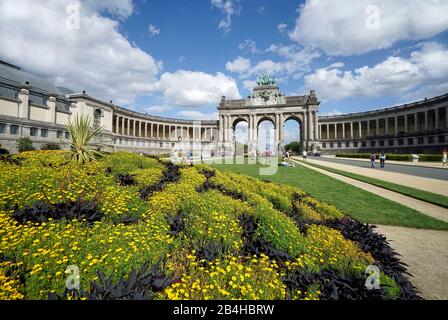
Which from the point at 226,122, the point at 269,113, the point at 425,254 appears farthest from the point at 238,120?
the point at 425,254

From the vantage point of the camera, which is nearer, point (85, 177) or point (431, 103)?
point (85, 177)

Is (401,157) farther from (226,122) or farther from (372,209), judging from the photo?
(226,122)

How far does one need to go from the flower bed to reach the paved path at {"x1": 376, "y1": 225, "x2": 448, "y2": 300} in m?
0.50

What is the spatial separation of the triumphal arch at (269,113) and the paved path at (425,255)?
72.9 meters

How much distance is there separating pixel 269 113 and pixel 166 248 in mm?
87395

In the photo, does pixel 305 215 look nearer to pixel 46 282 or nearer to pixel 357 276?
pixel 357 276

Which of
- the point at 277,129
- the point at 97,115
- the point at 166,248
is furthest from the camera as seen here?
the point at 277,129

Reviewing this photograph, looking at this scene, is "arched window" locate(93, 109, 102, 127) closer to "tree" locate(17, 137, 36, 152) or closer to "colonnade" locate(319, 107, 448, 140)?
"tree" locate(17, 137, 36, 152)

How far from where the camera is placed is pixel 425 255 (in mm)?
5695

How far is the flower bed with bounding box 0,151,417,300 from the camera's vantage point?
3072 millimetres

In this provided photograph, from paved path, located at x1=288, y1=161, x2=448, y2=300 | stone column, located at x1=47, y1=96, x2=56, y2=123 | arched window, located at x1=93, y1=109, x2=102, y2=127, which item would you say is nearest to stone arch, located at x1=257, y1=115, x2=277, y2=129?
arched window, located at x1=93, y1=109, x2=102, y2=127

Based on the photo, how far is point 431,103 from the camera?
5906cm
